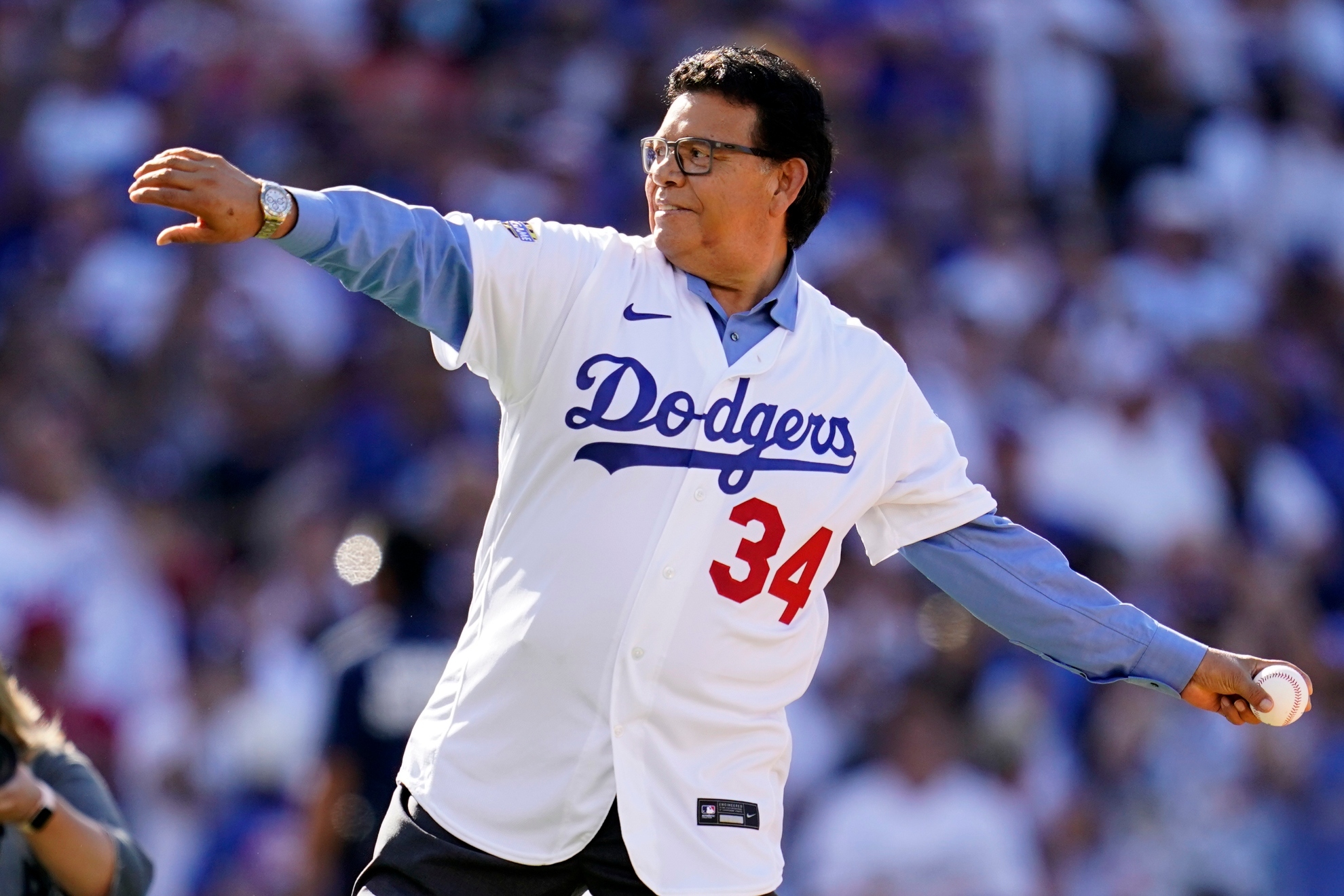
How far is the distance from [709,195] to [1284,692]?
1527 millimetres

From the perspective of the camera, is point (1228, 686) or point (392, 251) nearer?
point (392, 251)

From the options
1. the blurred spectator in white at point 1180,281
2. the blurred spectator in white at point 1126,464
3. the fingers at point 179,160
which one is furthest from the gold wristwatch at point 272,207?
the blurred spectator in white at point 1180,281

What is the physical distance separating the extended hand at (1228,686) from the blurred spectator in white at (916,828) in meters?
3.83

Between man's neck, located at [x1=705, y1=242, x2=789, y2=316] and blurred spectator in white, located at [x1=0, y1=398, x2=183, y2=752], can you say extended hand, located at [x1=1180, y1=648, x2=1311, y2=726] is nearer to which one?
man's neck, located at [x1=705, y1=242, x2=789, y2=316]

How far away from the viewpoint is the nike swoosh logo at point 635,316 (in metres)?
3.64

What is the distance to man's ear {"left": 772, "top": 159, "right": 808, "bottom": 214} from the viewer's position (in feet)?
13.1

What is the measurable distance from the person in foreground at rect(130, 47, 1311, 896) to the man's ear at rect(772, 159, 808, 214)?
180 millimetres

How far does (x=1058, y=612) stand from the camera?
3.93m

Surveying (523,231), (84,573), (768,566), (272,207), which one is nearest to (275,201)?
(272,207)

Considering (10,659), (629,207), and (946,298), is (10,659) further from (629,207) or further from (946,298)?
(946,298)

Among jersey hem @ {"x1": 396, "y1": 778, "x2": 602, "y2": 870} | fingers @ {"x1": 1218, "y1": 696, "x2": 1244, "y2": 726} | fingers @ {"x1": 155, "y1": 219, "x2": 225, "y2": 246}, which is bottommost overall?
jersey hem @ {"x1": 396, "y1": 778, "x2": 602, "y2": 870}

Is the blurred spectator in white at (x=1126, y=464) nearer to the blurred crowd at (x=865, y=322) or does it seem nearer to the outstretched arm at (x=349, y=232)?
the blurred crowd at (x=865, y=322)

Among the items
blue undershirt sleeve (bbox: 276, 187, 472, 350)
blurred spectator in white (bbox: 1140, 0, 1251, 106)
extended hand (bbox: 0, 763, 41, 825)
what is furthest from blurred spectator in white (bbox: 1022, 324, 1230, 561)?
extended hand (bbox: 0, 763, 41, 825)

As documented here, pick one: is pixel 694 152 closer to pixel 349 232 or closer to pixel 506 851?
pixel 349 232
